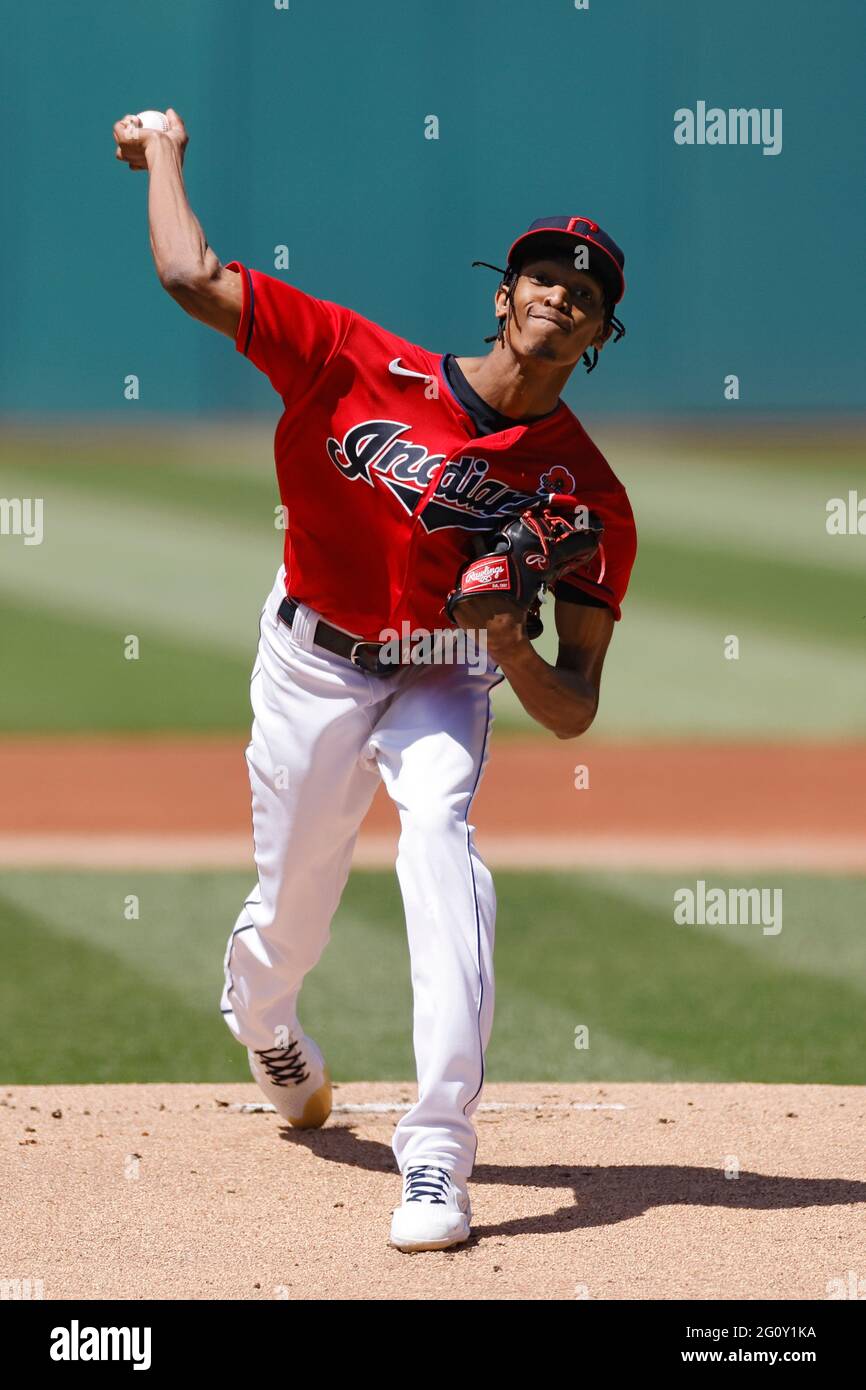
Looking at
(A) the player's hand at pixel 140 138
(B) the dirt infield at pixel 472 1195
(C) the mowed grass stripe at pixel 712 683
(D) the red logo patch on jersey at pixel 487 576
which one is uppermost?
(C) the mowed grass stripe at pixel 712 683

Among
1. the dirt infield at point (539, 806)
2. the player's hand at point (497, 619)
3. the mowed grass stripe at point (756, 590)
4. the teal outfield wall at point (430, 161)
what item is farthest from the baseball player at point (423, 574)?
the teal outfield wall at point (430, 161)

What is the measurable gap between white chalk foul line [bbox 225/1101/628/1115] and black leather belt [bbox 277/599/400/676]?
1463 millimetres

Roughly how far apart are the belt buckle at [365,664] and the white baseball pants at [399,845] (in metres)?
0.01

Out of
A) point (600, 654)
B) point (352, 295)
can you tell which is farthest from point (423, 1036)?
point (352, 295)

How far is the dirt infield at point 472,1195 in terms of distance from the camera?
3.19 meters

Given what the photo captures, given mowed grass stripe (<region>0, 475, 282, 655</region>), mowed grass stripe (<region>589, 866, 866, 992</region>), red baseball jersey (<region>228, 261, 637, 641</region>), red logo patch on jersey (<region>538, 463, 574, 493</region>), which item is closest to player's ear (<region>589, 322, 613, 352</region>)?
red baseball jersey (<region>228, 261, 637, 641</region>)

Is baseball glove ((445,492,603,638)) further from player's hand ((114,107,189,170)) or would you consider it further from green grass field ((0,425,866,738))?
green grass field ((0,425,866,738))

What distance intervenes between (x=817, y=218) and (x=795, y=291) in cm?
86

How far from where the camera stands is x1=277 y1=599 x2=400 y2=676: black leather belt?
151 inches

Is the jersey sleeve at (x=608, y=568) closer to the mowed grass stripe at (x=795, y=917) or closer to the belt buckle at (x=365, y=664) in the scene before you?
the belt buckle at (x=365, y=664)

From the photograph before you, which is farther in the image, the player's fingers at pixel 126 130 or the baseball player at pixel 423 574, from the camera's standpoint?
the player's fingers at pixel 126 130

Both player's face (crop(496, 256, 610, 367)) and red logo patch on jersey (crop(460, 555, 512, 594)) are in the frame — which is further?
player's face (crop(496, 256, 610, 367))

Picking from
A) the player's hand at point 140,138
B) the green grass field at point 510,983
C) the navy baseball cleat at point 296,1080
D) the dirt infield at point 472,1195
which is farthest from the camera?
the green grass field at point 510,983

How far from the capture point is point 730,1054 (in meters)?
5.48
